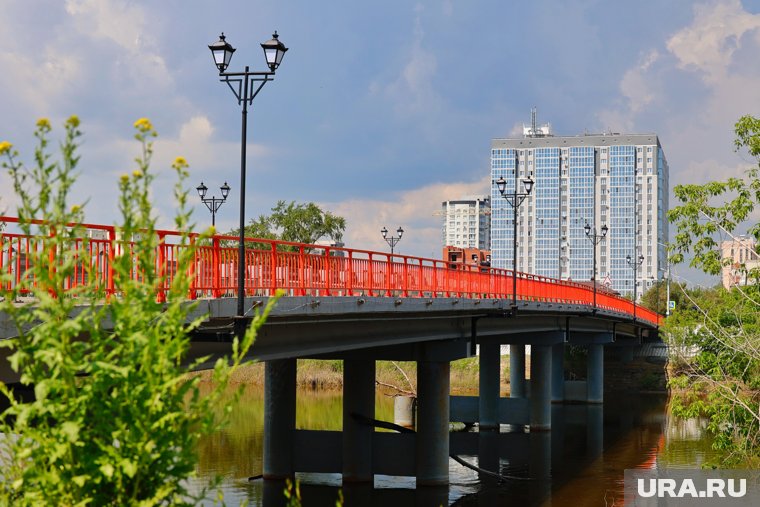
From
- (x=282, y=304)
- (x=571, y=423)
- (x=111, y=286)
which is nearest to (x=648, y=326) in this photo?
(x=571, y=423)

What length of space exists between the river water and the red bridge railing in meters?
5.78

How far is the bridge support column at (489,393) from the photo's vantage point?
4428 centimetres

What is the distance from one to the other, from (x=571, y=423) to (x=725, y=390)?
30847mm

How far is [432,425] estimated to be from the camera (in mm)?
29719

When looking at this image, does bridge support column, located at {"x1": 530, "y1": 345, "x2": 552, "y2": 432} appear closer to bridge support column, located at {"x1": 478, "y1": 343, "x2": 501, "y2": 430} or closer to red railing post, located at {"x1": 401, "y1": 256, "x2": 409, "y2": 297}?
bridge support column, located at {"x1": 478, "y1": 343, "x2": 501, "y2": 430}

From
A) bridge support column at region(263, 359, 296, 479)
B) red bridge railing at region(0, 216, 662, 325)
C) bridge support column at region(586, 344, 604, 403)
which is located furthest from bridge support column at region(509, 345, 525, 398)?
bridge support column at region(263, 359, 296, 479)

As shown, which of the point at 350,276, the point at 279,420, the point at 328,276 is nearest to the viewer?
the point at 328,276

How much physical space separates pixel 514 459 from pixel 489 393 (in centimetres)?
774

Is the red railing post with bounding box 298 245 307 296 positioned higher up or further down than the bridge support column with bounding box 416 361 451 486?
higher up

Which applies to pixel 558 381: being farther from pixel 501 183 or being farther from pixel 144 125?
pixel 144 125

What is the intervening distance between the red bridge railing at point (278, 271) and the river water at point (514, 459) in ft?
19.0

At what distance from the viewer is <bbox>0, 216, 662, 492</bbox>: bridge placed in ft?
51.6

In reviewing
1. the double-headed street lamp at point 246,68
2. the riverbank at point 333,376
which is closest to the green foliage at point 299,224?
the riverbank at point 333,376

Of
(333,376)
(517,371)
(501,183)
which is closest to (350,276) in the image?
(501,183)
